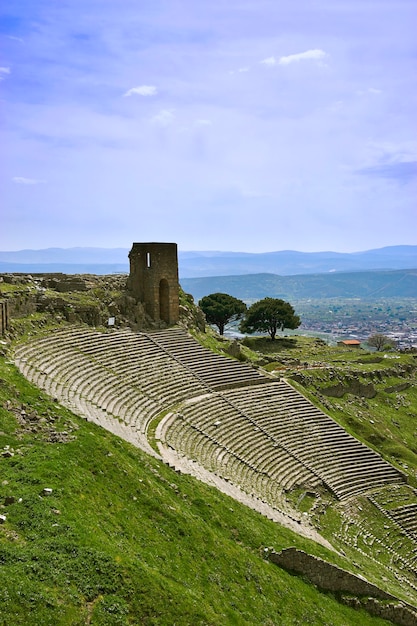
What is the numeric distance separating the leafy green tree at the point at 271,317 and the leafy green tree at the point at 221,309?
1.82m

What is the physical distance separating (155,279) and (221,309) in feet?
87.2

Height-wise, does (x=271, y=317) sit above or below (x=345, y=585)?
above

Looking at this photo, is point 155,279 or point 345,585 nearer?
point 345,585

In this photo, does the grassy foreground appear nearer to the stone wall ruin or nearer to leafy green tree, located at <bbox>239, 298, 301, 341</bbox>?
the stone wall ruin

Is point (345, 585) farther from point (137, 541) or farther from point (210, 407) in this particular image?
point (210, 407)

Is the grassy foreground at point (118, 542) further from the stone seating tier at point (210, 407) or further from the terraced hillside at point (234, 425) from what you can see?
the stone seating tier at point (210, 407)

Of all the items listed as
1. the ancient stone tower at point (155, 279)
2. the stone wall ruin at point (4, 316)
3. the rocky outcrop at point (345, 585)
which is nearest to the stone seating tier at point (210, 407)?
the stone wall ruin at point (4, 316)

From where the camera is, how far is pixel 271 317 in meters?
62.2

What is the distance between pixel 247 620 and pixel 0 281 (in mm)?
24339

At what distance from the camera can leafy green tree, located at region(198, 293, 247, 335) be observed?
64375mm

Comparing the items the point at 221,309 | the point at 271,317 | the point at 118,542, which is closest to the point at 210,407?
the point at 118,542

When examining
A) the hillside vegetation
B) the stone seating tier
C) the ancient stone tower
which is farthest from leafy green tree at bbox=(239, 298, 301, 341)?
the hillside vegetation

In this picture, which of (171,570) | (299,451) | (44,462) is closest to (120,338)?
(299,451)

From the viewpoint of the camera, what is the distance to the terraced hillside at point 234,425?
75.5 feet
